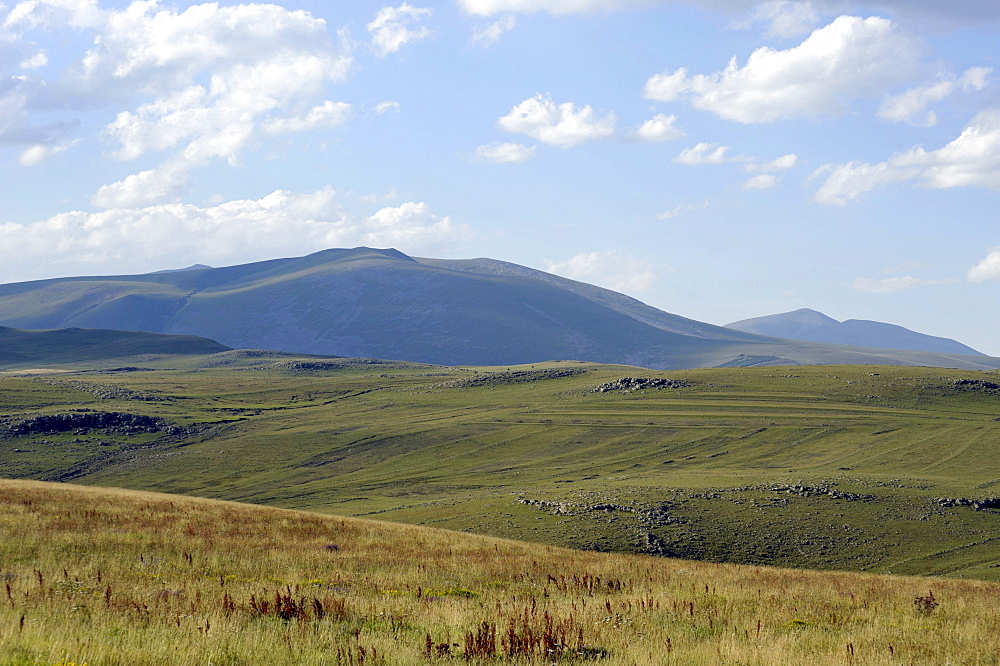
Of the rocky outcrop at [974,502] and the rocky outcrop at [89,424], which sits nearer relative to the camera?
the rocky outcrop at [974,502]

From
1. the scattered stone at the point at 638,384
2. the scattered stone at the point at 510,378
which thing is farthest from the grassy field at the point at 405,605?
the scattered stone at the point at 510,378

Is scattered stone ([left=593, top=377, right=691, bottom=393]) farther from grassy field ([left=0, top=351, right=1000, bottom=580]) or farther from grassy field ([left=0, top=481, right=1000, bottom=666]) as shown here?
grassy field ([left=0, top=481, right=1000, bottom=666])

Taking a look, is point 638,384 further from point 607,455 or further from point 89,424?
point 89,424

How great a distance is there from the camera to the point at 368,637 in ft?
42.4

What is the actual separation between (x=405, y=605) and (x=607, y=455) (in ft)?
251

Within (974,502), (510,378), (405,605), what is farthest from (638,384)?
(405,605)

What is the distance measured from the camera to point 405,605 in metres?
16.1

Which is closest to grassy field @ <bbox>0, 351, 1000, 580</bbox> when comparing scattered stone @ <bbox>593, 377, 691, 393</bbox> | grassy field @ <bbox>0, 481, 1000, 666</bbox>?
scattered stone @ <bbox>593, 377, 691, 393</bbox>

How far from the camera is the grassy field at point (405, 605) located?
38.9ft

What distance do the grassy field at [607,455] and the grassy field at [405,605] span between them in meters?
26.9

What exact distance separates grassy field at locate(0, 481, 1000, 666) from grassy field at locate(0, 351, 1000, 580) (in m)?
26.9

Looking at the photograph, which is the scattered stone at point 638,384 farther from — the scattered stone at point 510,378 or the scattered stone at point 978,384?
the scattered stone at point 978,384

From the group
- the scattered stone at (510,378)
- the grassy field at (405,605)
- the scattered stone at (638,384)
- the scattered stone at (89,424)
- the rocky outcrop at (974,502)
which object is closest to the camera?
the grassy field at (405,605)

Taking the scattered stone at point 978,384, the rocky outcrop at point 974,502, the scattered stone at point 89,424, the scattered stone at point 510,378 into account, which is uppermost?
the scattered stone at point 978,384
